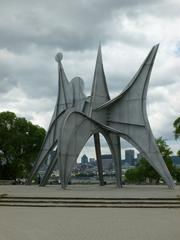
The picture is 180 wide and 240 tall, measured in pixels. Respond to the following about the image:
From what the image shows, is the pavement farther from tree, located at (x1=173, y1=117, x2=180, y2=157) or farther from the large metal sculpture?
tree, located at (x1=173, y1=117, x2=180, y2=157)

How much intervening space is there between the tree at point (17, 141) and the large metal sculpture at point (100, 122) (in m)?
22.3

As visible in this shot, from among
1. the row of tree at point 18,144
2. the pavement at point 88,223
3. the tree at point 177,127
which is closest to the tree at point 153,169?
the row of tree at point 18,144

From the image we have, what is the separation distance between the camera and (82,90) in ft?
127

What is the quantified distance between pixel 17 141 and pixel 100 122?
27555 millimetres

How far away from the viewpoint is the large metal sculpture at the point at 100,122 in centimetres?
3416

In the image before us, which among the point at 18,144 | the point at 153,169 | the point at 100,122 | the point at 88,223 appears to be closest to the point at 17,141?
the point at 18,144

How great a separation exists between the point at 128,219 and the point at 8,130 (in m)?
48.1

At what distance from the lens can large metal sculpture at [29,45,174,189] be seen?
34156 millimetres

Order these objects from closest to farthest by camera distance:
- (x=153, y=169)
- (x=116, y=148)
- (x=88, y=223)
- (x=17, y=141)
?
(x=88, y=223), (x=116, y=148), (x=17, y=141), (x=153, y=169)

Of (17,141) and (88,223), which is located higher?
(17,141)

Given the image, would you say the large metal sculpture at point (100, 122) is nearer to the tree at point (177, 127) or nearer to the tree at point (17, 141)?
the tree at point (177, 127)

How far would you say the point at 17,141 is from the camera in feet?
203

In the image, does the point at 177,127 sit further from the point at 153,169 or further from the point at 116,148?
the point at 153,169

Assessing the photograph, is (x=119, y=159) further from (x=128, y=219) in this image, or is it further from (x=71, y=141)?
(x=128, y=219)
